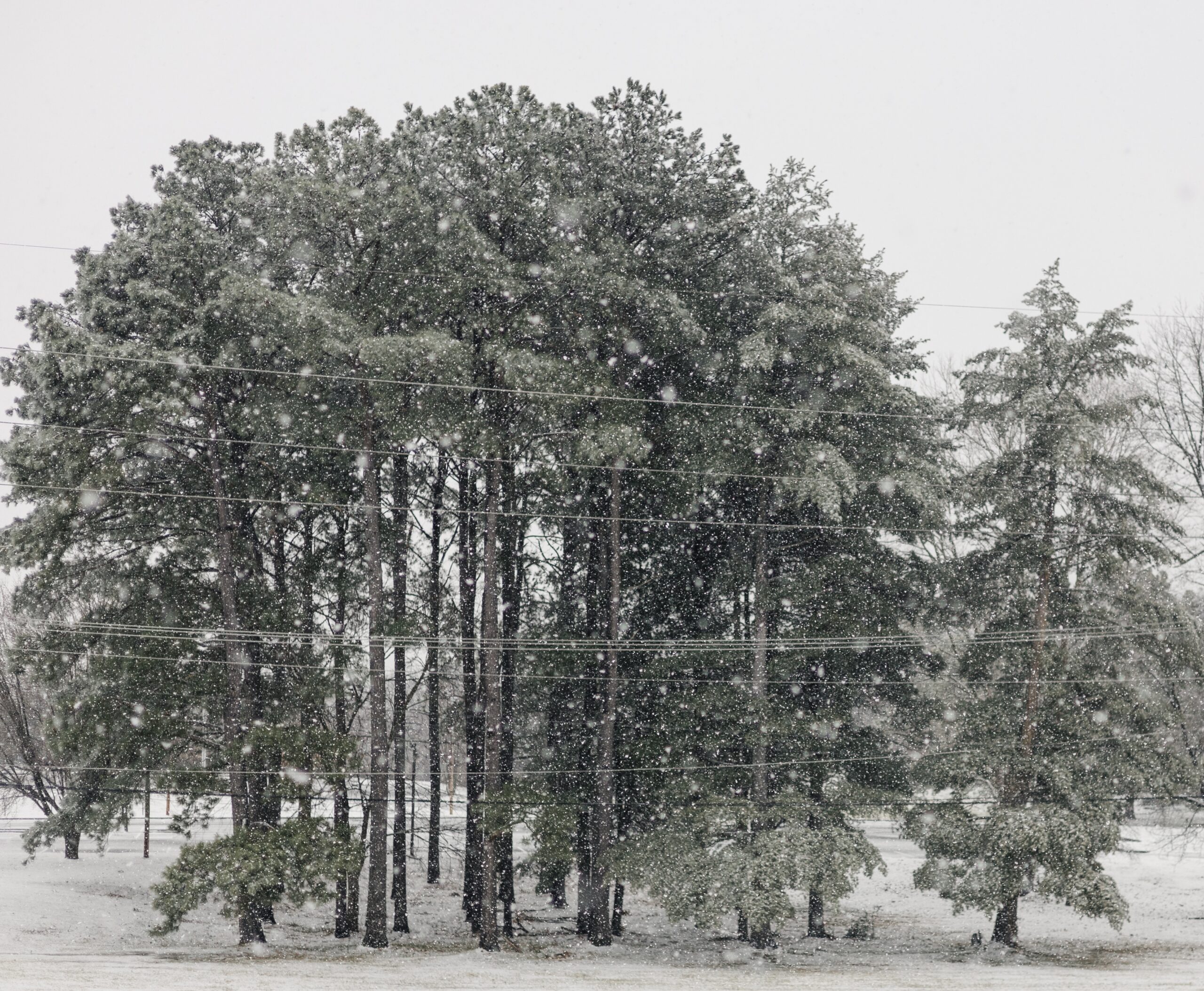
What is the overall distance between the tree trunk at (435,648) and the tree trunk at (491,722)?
5.89 ft

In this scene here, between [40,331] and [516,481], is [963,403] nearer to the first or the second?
[516,481]

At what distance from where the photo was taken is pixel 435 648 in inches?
878

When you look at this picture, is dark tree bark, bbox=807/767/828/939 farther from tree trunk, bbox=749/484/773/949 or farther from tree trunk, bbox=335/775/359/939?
A: tree trunk, bbox=335/775/359/939

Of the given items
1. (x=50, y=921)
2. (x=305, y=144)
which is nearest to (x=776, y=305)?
(x=305, y=144)

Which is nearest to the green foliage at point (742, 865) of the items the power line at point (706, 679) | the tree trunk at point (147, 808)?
the power line at point (706, 679)

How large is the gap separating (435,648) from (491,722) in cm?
255

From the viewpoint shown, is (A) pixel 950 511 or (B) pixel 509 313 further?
(A) pixel 950 511

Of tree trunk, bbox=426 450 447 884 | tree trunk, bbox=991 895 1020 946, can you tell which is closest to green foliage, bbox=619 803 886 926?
tree trunk, bbox=991 895 1020 946

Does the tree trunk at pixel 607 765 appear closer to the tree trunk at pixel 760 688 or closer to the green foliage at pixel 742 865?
the green foliage at pixel 742 865

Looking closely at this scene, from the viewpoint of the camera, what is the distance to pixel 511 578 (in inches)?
993

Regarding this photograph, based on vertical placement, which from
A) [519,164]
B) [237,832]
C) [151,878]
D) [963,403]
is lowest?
[151,878]

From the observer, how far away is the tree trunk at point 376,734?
20172 millimetres

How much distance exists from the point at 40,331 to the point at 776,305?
12.3m

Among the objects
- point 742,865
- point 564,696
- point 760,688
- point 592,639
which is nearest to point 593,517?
point 592,639
